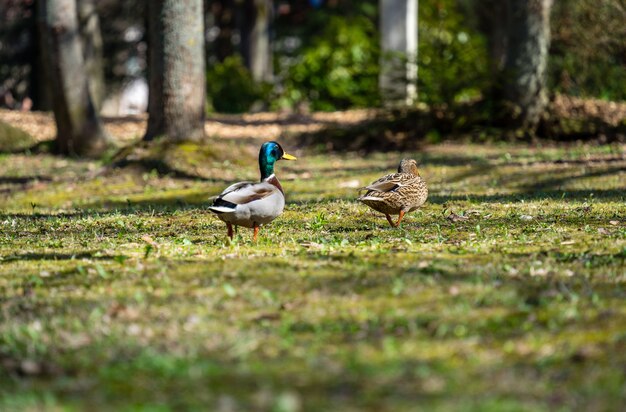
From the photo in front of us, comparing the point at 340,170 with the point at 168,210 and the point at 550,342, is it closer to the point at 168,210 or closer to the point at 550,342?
the point at 168,210

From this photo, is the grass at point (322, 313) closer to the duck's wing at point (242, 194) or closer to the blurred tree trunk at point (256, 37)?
the duck's wing at point (242, 194)

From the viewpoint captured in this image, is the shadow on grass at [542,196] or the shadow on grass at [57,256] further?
the shadow on grass at [542,196]

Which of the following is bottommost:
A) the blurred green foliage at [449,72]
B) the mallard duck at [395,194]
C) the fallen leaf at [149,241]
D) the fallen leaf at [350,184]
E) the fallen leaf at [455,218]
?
the fallen leaf at [350,184]

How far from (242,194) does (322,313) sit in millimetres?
2750

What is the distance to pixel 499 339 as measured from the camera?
6.04 meters

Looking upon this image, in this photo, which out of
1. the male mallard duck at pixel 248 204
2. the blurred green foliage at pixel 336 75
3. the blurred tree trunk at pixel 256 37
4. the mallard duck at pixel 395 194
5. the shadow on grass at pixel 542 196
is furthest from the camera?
the blurred tree trunk at pixel 256 37

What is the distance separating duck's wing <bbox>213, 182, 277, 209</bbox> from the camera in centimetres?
909

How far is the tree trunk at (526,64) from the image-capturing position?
20.7m

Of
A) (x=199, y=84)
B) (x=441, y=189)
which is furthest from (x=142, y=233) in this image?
(x=199, y=84)

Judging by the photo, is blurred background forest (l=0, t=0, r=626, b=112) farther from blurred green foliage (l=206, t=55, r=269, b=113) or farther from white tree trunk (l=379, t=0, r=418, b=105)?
white tree trunk (l=379, t=0, r=418, b=105)

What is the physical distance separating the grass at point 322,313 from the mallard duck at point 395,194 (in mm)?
278

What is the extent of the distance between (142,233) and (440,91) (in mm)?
12161

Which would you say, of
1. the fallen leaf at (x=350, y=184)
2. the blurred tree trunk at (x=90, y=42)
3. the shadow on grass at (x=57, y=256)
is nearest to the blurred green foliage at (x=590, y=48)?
the fallen leaf at (x=350, y=184)

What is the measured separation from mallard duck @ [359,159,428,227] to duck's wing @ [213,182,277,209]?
1.17m
